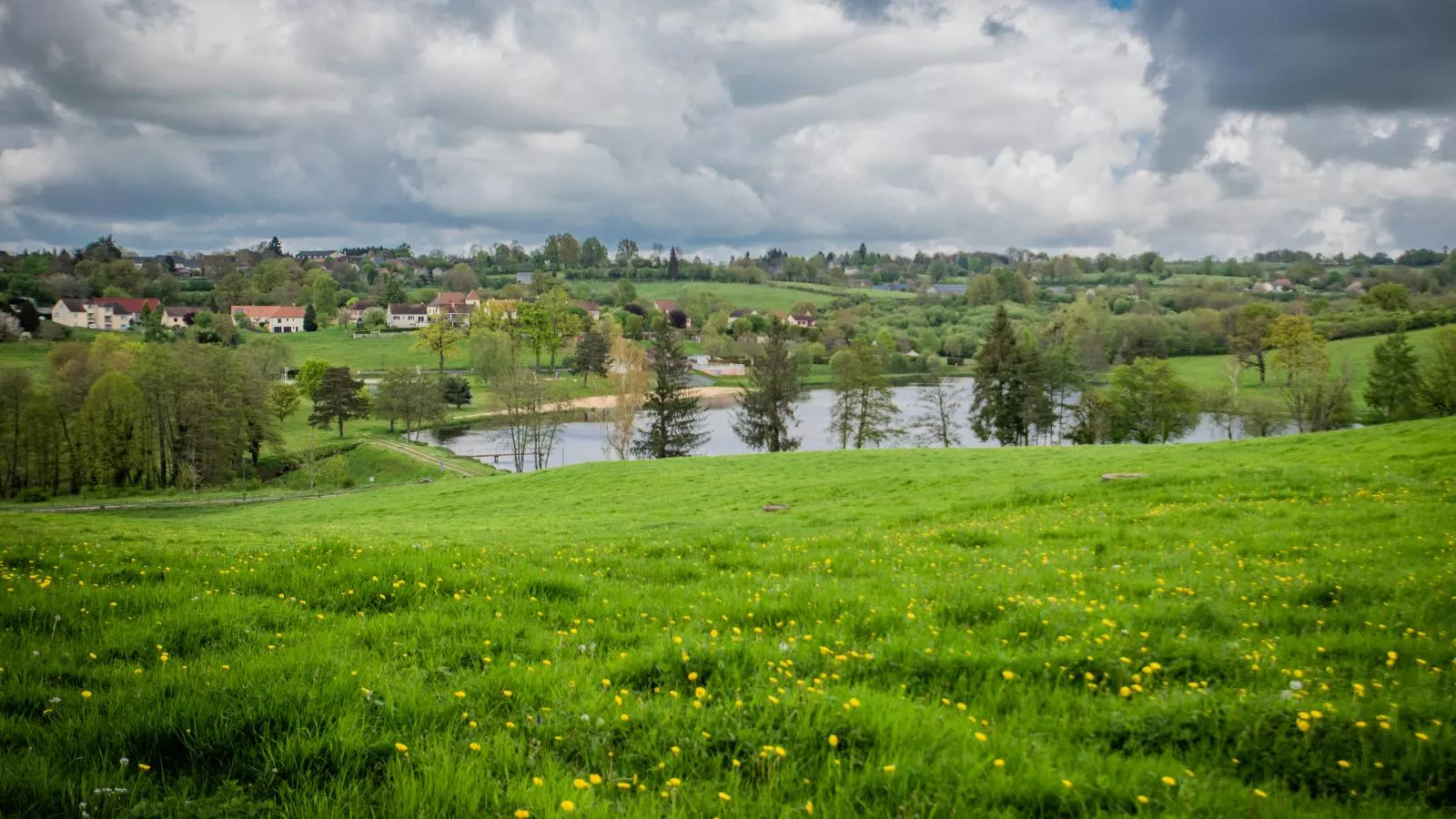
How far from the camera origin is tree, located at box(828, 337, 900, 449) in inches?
2761

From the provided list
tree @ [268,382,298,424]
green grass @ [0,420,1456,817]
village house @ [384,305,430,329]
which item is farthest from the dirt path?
village house @ [384,305,430,329]

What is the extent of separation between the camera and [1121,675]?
6.04 metres

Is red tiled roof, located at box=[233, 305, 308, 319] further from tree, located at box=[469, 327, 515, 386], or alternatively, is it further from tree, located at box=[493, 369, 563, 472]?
tree, located at box=[493, 369, 563, 472]

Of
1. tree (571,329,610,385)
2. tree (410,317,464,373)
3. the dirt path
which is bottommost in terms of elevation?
the dirt path

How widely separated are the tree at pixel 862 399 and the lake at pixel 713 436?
3085mm

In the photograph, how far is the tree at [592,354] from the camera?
124938 mm

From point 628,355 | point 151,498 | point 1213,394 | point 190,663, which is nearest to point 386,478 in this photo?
point 151,498

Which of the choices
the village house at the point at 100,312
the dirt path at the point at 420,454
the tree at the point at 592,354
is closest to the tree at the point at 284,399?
the dirt path at the point at 420,454

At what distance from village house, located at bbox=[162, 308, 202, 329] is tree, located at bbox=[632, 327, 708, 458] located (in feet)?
474

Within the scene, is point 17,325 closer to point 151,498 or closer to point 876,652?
point 151,498

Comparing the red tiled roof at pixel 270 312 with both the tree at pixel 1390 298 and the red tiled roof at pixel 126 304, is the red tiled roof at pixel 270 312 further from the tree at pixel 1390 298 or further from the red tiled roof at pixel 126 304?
the tree at pixel 1390 298

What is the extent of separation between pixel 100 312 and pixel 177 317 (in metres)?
20.9

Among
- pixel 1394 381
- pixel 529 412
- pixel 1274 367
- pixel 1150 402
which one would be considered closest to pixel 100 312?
pixel 529 412

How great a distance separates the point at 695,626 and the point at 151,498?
79951 mm
